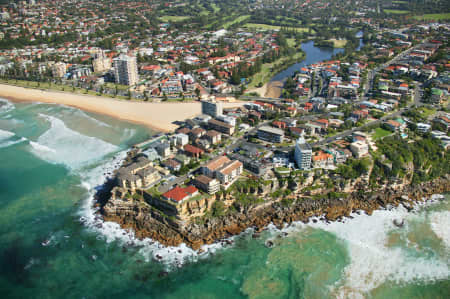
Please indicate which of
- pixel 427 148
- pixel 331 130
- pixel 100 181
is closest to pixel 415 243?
pixel 427 148

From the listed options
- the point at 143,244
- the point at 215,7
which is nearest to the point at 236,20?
the point at 215,7

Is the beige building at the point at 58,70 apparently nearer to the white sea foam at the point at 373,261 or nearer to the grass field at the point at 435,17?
the white sea foam at the point at 373,261

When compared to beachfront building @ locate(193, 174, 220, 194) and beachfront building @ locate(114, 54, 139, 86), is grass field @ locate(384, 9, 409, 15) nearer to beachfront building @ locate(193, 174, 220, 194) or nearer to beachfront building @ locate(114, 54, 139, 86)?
beachfront building @ locate(114, 54, 139, 86)

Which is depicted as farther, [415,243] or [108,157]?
[108,157]

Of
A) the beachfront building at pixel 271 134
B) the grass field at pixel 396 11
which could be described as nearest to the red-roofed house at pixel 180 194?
the beachfront building at pixel 271 134

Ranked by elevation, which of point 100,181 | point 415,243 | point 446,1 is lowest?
point 415,243

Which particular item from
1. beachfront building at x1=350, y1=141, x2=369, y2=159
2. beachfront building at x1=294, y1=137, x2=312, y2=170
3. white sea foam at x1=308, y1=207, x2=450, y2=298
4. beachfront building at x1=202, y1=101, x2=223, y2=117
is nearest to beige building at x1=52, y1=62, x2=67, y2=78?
beachfront building at x1=202, y1=101, x2=223, y2=117

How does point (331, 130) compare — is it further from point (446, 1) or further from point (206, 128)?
point (446, 1)
